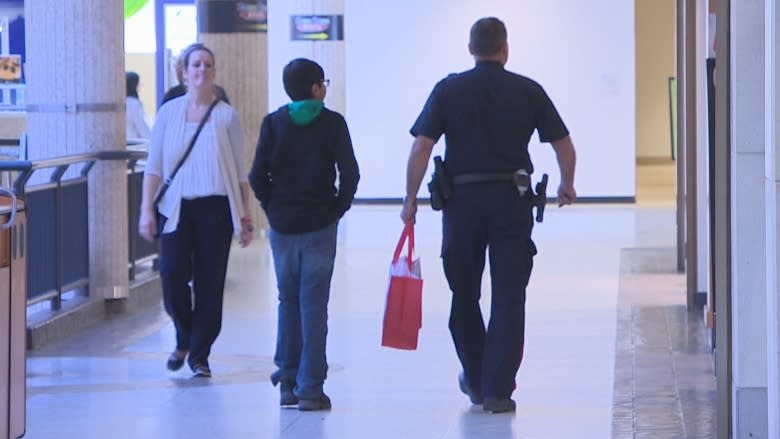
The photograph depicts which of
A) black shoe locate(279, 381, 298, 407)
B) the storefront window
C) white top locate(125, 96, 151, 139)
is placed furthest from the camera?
the storefront window

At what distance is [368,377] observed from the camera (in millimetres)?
8398

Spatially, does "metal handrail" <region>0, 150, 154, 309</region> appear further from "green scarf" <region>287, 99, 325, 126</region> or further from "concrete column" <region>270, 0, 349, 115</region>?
"concrete column" <region>270, 0, 349, 115</region>

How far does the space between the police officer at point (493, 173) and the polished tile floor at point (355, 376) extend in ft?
1.30

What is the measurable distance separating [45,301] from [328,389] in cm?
279

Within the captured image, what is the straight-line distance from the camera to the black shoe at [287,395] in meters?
7.43

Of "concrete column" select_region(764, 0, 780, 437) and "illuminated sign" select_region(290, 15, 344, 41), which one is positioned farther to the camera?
"illuminated sign" select_region(290, 15, 344, 41)

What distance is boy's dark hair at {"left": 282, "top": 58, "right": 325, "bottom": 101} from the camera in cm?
723

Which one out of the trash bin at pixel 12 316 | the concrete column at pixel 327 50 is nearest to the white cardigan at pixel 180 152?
the trash bin at pixel 12 316

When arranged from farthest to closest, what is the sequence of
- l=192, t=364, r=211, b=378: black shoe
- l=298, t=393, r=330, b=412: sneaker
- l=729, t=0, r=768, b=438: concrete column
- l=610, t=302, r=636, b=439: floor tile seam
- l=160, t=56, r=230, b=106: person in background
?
l=160, t=56, r=230, b=106: person in background, l=192, t=364, r=211, b=378: black shoe, l=298, t=393, r=330, b=412: sneaker, l=610, t=302, r=636, b=439: floor tile seam, l=729, t=0, r=768, b=438: concrete column

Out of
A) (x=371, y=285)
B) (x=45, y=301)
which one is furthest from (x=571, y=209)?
(x=45, y=301)

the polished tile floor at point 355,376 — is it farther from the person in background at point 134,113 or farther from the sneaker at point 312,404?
the person in background at point 134,113

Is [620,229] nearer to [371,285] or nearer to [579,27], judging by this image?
[579,27]

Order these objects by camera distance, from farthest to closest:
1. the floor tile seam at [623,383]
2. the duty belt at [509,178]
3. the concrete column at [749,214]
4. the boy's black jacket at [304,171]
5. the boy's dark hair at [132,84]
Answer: the boy's dark hair at [132,84] < the boy's black jacket at [304,171] < the duty belt at [509,178] < the floor tile seam at [623,383] < the concrete column at [749,214]

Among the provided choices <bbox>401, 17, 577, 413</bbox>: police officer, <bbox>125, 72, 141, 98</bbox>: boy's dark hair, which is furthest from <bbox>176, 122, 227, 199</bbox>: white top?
<bbox>125, 72, 141, 98</bbox>: boy's dark hair
